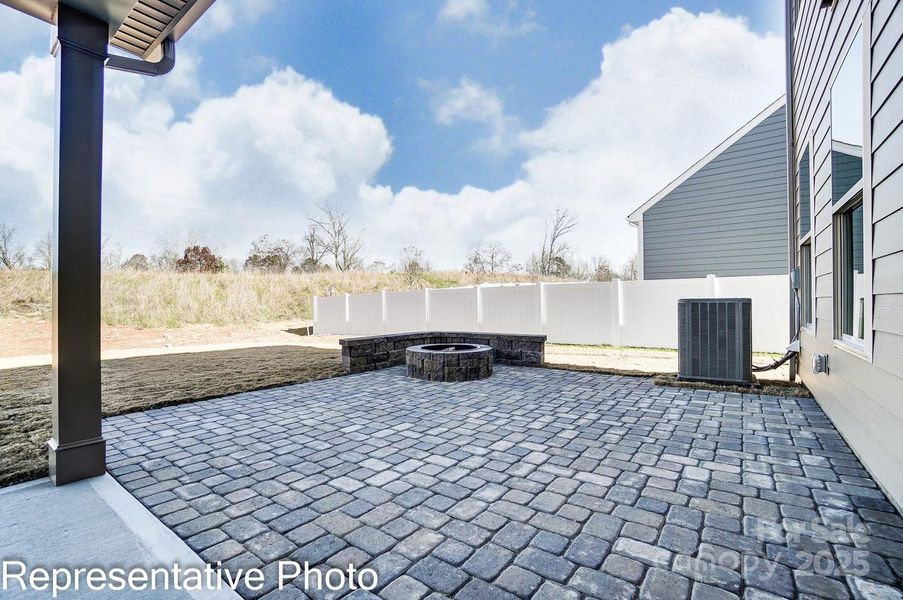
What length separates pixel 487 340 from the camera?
6.85 m

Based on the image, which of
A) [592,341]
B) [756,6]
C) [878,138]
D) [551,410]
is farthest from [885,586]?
[756,6]

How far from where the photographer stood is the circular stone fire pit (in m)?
5.33

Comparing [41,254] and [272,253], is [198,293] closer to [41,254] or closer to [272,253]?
[41,254]

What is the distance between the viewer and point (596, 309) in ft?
28.5

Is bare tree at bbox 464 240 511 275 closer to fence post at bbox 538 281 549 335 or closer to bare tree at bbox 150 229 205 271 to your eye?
fence post at bbox 538 281 549 335

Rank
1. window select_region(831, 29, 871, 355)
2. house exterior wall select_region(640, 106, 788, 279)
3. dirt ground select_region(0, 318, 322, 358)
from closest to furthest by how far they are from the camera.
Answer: window select_region(831, 29, 871, 355)
house exterior wall select_region(640, 106, 788, 279)
dirt ground select_region(0, 318, 322, 358)

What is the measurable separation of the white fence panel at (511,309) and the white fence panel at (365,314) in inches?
155

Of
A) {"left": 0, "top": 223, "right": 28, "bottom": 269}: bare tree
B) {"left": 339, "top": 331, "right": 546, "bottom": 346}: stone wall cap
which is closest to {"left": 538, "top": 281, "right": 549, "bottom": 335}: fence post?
{"left": 339, "top": 331, "right": 546, "bottom": 346}: stone wall cap

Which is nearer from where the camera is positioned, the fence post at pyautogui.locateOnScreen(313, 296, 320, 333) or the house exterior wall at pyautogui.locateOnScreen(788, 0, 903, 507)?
the house exterior wall at pyautogui.locateOnScreen(788, 0, 903, 507)

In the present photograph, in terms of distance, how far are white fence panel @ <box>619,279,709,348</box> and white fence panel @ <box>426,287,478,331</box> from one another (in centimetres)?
362

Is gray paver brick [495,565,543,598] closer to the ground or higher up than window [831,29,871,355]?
closer to the ground

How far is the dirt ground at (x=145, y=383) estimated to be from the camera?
2.96m

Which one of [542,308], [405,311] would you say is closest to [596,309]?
[542,308]

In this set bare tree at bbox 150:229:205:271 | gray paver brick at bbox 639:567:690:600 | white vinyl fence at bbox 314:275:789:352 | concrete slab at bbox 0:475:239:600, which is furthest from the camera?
bare tree at bbox 150:229:205:271
